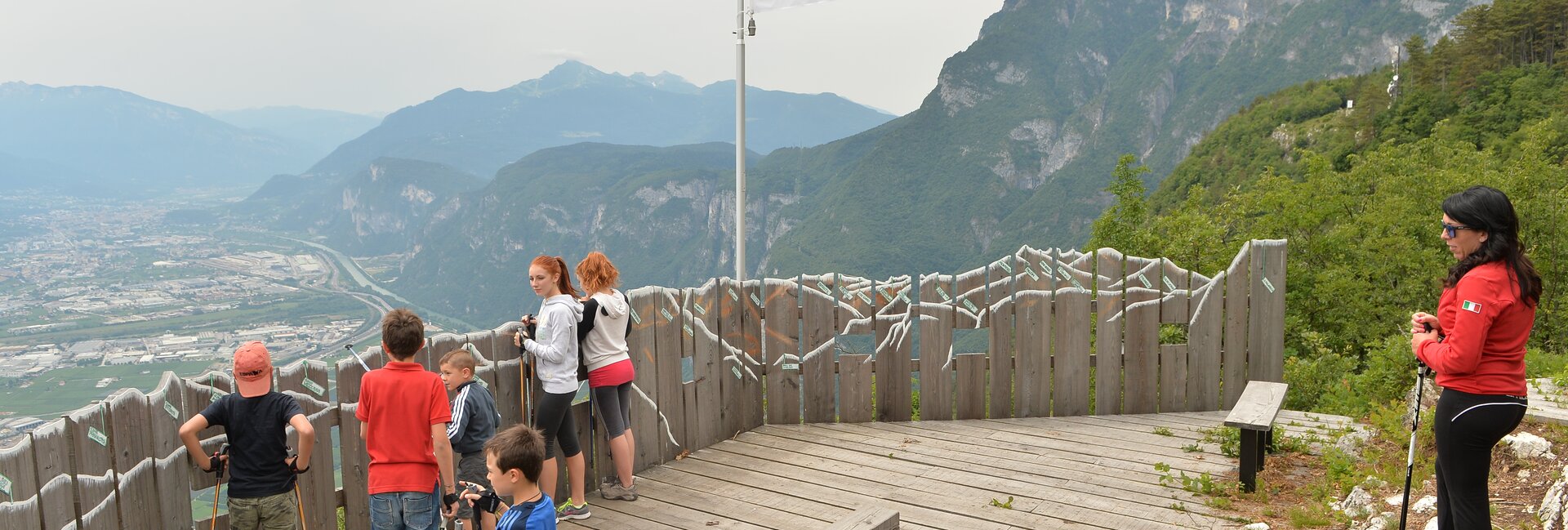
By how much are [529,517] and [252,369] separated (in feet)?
5.15

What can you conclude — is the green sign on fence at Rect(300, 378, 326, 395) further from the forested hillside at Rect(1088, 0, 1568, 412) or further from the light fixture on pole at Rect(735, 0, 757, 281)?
the forested hillside at Rect(1088, 0, 1568, 412)

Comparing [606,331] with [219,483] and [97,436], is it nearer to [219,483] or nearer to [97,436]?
[219,483]

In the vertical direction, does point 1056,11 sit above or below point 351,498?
above

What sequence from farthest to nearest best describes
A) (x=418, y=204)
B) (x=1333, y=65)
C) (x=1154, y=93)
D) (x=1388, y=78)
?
(x=418, y=204), (x=1154, y=93), (x=1333, y=65), (x=1388, y=78)

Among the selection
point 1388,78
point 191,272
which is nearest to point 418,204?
point 191,272

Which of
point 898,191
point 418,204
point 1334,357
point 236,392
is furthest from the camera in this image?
point 418,204

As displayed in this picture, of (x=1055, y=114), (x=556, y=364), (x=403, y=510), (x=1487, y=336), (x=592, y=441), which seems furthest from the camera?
(x=1055, y=114)

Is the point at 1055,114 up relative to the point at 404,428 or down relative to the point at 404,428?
up

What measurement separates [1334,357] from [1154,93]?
526 ft

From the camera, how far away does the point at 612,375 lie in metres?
5.66

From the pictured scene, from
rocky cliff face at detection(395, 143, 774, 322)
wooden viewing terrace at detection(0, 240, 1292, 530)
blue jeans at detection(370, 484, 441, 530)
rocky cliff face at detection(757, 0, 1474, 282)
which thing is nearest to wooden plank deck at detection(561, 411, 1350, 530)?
wooden viewing terrace at detection(0, 240, 1292, 530)

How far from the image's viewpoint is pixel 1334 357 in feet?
Result: 30.8

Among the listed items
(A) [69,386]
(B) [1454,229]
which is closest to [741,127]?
(B) [1454,229]

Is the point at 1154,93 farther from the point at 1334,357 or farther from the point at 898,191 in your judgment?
the point at 1334,357
